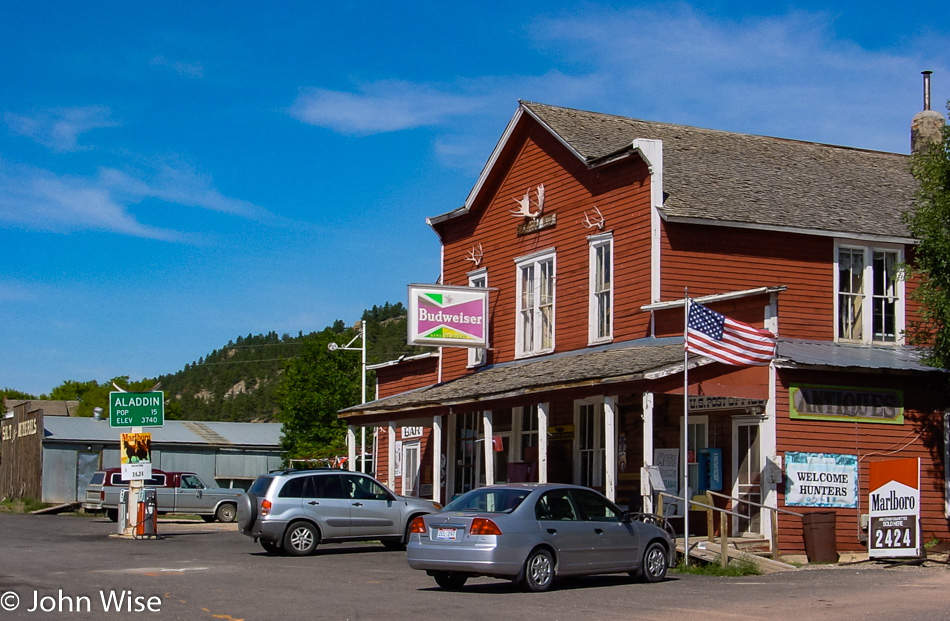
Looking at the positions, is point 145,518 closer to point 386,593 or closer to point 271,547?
point 271,547

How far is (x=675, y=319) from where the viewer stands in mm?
24062

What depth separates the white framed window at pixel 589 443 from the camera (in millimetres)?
26516

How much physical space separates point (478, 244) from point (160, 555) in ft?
39.6

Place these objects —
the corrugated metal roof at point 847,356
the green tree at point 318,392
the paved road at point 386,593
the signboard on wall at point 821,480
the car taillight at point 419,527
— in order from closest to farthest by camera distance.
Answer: the paved road at point 386,593 < the car taillight at point 419,527 < the corrugated metal roof at point 847,356 < the signboard on wall at point 821,480 < the green tree at point 318,392

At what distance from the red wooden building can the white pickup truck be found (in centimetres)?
1170

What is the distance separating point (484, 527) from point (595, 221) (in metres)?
12.6

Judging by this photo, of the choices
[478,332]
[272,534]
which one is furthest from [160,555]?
[478,332]

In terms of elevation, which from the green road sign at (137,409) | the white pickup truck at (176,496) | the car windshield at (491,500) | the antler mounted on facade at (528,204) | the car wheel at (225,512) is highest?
the antler mounted on facade at (528,204)

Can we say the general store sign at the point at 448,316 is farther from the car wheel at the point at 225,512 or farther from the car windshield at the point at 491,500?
the car wheel at the point at 225,512

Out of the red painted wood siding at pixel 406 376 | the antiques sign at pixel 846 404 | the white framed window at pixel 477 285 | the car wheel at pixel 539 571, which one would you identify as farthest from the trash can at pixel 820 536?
the red painted wood siding at pixel 406 376

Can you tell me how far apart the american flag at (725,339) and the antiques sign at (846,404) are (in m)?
1.55

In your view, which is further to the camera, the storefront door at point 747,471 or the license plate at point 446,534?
the storefront door at point 747,471

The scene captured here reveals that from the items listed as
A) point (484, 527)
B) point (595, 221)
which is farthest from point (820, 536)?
point (595, 221)
